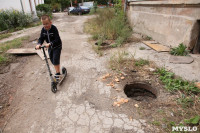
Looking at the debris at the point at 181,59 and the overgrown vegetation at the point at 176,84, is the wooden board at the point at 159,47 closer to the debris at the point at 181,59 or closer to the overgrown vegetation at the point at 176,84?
the debris at the point at 181,59

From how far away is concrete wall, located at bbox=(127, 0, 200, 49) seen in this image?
4.21m

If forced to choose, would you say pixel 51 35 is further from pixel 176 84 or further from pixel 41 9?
pixel 41 9

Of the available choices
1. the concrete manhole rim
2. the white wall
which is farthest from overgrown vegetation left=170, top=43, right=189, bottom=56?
the white wall

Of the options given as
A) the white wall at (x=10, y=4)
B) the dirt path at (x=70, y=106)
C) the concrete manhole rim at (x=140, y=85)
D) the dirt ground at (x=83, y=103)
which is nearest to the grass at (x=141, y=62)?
the dirt ground at (x=83, y=103)

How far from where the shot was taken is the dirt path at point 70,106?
2.24 metres

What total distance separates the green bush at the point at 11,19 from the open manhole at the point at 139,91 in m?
11.6

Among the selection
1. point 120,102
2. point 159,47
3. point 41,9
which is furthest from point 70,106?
point 41,9

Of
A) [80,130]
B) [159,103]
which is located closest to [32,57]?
[80,130]

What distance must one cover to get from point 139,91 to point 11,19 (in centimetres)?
1215

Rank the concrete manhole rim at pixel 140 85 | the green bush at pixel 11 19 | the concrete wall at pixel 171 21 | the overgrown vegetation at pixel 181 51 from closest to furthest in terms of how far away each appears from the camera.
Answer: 1. the concrete manhole rim at pixel 140 85
2. the concrete wall at pixel 171 21
3. the overgrown vegetation at pixel 181 51
4. the green bush at pixel 11 19

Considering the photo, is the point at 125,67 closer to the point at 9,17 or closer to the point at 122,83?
the point at 122,83

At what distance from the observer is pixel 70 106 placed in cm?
267

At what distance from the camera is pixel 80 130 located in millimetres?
2164

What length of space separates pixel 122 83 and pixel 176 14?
3.43 m
